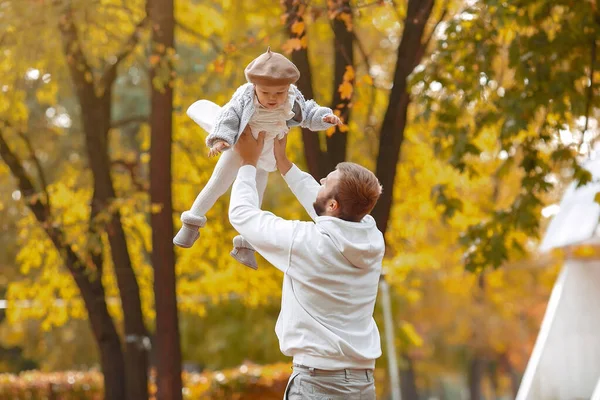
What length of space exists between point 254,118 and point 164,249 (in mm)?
5567

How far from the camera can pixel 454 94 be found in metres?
7.32

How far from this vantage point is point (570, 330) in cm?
1083

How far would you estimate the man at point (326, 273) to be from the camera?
289cm

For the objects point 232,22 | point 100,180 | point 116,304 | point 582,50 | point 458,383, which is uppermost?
point 232,22

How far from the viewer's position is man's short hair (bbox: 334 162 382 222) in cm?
288

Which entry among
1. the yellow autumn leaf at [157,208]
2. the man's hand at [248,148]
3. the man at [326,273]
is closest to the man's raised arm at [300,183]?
the man's hand at [248,148]

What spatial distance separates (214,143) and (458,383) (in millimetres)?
47962

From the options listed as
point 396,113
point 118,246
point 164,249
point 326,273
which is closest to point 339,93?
point 396,113

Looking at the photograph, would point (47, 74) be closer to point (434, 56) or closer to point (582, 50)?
point (434, 56)

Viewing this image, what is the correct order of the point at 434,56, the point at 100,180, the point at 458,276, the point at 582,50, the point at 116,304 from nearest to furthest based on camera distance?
the point at 434,56 → the point at 582,50 → the point at 100,180 → the point at 116,304 → the point at 458,276

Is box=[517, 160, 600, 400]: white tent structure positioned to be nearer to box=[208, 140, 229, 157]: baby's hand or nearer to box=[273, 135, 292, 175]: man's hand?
box=[273, 135, 292, 175]: man's hand

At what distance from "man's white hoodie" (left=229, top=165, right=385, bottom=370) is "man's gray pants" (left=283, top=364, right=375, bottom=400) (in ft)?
0.10

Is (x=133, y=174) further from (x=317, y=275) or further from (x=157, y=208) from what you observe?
(x=317, y=275)

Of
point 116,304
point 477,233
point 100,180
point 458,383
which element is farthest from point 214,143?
point 458,383
